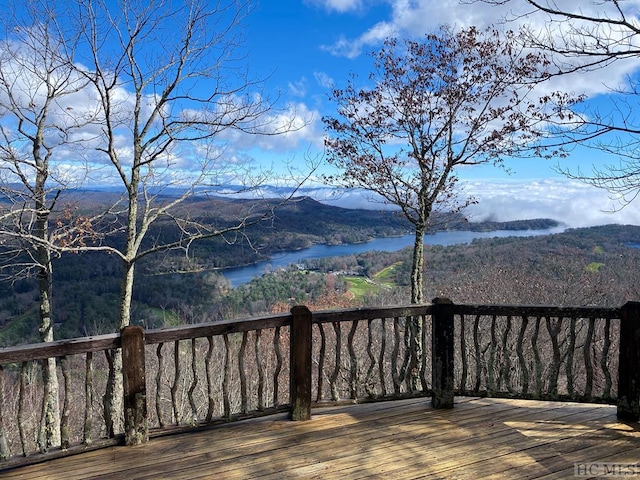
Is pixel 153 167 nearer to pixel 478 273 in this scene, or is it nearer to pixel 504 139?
pixel 504 139

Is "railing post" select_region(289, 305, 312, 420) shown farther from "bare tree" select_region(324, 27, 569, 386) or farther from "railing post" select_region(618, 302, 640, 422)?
"bare tree" select_region(324, 27, 569, 386)

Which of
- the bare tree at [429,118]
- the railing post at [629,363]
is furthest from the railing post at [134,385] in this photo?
the bare tree at [429,118]

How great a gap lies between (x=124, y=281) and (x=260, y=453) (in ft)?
15.4

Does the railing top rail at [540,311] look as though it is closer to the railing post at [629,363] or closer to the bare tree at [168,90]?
the railing post at [629,363]

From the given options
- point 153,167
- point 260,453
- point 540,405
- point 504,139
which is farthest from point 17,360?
point 504,139

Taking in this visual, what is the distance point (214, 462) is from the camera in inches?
118

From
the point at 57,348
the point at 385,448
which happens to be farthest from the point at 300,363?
the point at 57,348

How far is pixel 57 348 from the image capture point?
3.02 m

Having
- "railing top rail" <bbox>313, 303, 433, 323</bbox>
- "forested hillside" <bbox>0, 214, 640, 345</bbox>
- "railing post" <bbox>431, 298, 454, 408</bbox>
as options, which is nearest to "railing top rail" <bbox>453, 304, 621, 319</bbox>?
"railing post" <bbox>431, 298, 454, 408</bbox>

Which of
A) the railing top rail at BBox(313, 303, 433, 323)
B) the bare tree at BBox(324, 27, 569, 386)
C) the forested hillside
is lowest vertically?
the forested hillside

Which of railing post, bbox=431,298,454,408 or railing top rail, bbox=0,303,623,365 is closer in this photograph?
railing top rail, bbox=0,303,623,365

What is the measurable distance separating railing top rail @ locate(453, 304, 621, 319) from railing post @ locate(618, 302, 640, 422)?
9 cm

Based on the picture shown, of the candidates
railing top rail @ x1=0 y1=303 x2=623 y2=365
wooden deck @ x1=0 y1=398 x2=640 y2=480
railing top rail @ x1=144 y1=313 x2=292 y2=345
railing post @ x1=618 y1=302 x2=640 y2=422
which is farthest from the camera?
railing post @ x1=618 y1=302 x2=640 y2=422

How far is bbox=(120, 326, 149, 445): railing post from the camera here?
10.5ft
